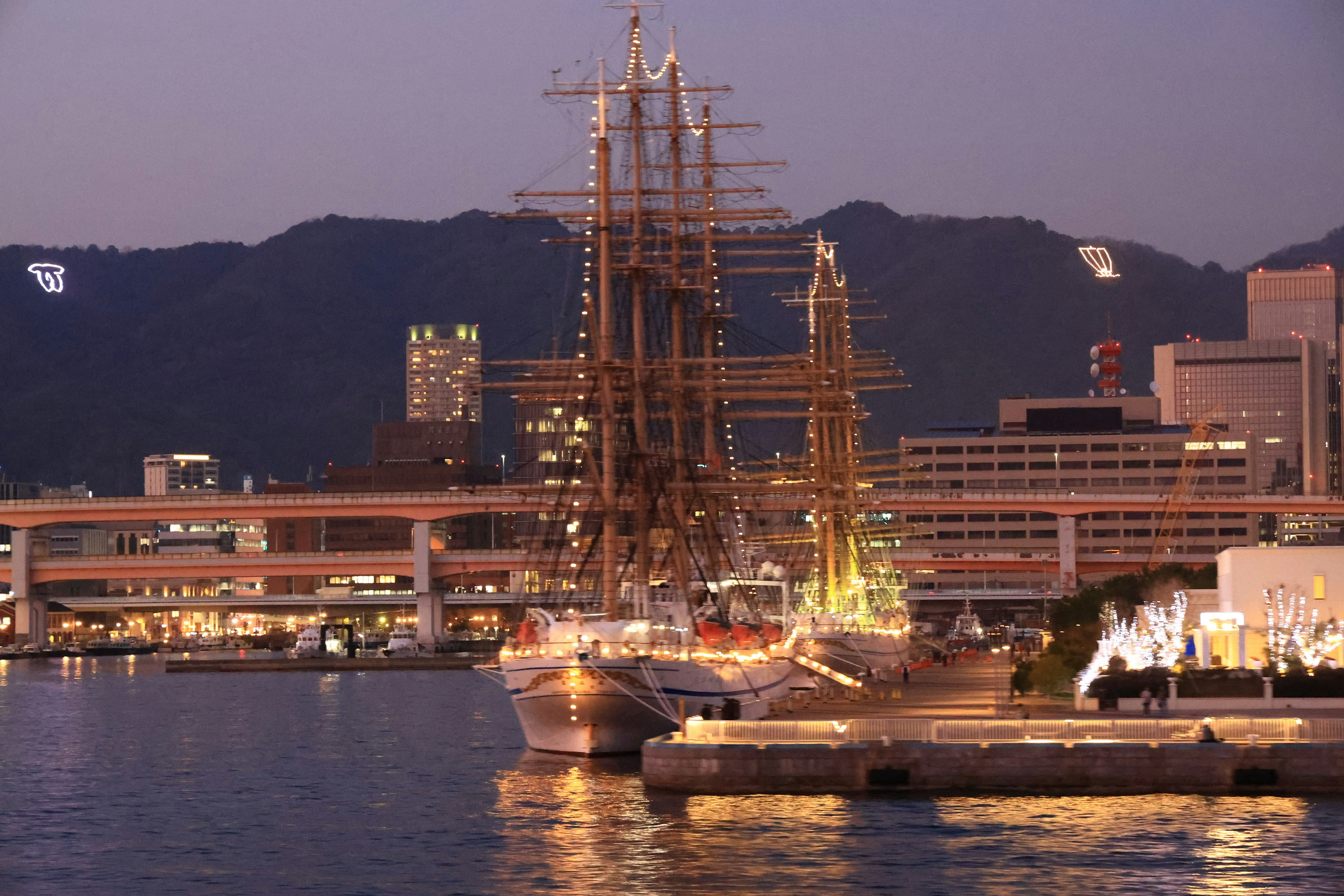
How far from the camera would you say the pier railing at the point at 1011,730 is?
51.8 m

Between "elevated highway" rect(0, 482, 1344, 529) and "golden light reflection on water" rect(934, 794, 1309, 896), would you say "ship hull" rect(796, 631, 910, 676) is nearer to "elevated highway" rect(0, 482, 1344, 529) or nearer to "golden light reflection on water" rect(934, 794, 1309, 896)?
"golden light reflection on water" rect(934, 794, 1309, 896)

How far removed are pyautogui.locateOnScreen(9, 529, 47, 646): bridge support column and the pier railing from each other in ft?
484

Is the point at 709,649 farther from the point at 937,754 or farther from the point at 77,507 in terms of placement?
the point at 77,507

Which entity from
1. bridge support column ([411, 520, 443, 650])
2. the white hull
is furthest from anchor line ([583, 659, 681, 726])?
bridge support column ([411, 520, 443, 650])

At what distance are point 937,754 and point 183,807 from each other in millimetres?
21590

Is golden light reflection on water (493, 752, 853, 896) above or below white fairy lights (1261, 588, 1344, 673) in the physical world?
below

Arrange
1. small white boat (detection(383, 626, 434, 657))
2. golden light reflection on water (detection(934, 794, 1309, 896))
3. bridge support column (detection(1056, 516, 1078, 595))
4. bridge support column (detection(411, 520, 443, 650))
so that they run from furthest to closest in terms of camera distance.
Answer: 1. bridge support column (detection(1056, 516, 1078, 595))
2. bridge support column (detection(411, 520, 443, 650))
3. small white boat (detection(383, 626, 434, 657))
4. golden light reflection on water (detection(934, 794, 1309, 896))

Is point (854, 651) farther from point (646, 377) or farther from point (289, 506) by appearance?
point (289, 506)

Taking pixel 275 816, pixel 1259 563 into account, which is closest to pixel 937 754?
pixel 275 816

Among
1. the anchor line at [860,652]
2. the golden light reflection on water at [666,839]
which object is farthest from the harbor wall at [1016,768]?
the anchor line at [860,652]

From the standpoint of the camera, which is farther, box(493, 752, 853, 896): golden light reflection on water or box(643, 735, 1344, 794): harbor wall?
box(643, 735, 1344, 794): harbor wall

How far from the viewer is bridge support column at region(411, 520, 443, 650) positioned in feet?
620

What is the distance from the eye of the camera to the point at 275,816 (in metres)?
54.2

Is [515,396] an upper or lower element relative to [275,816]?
upper
